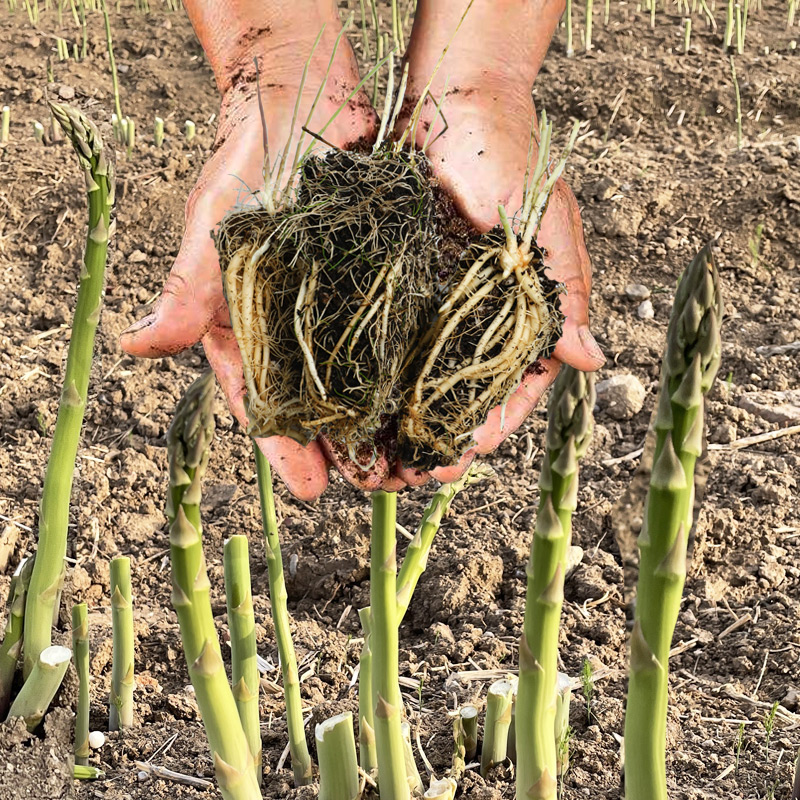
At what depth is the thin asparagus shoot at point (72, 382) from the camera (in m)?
1.44

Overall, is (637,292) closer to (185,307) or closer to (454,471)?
(454,471)

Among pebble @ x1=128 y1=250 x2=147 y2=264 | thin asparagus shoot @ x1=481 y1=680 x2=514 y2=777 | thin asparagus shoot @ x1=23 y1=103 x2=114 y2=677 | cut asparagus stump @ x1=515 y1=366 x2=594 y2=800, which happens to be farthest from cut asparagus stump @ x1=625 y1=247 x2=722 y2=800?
pebble @ x1=128 y1=250 x2=147 y2=264

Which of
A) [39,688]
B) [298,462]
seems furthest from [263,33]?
[39,688]

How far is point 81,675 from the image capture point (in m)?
1.50

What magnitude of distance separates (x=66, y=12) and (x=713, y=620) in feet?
14.8

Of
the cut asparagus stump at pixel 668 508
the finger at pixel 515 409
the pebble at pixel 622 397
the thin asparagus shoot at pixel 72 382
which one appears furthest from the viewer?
the pebble at pixel 622 397

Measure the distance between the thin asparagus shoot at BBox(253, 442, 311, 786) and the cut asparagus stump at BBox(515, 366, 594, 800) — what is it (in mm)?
425

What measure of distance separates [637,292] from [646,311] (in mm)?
87

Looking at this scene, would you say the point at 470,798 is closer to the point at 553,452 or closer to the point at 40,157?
the point at 553,452

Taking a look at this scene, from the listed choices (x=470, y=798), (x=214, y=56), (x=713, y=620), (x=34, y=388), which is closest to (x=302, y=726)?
(x=470, y=798)

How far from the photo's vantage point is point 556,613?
1.08 meters

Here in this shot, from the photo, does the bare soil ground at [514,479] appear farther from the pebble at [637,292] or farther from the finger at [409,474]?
the finger at [409,474]

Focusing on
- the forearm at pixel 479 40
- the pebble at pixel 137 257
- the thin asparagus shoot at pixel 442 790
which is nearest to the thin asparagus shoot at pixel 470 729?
the thin asparagus shoot at pixel 442 790

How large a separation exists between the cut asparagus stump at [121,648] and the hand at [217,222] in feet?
0.96
